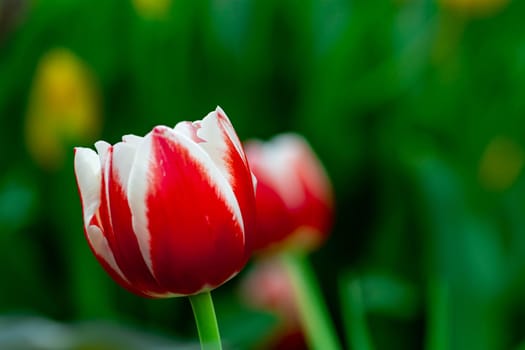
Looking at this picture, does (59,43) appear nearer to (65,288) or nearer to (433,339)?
(65,288)

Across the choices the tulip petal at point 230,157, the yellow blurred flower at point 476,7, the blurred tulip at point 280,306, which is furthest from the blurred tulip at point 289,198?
the yellow blurred flower at point 476,7

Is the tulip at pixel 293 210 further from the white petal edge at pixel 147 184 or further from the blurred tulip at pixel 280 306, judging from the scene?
the white petal edge at pixel 147 184

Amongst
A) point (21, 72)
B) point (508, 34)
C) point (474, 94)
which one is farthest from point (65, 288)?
point (508, 34)

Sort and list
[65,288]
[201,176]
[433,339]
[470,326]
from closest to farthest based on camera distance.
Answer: [201,176]
[433,339]
[470,326]
[65,288]

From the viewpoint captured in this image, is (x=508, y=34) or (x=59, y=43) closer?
(x=59, y=43)

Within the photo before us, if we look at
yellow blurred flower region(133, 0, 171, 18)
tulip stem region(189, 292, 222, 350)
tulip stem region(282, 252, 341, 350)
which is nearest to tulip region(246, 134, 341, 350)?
tulip stem region(282, 252, 341, 350)

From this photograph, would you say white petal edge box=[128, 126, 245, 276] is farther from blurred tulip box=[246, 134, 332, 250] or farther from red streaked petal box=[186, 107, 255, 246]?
blurred tulip box=[246, 134, 332, 250]
